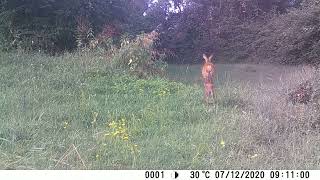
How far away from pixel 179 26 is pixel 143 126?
52.7 ft

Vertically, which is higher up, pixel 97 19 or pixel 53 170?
pixel 97 19

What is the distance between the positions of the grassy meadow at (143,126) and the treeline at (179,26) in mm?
5014

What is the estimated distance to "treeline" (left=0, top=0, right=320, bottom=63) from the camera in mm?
15750

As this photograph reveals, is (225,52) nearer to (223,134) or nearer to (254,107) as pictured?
(254,107)

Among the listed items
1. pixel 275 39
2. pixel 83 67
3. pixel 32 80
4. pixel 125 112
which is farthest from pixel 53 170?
pixel 275 39

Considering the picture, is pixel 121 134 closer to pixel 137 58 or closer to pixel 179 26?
pixel 137 58

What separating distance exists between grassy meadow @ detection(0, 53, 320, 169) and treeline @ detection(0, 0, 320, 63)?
5014 mm

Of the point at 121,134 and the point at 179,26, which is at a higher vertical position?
the point at 179,26

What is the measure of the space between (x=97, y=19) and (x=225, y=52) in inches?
273

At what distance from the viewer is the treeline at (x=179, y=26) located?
15750 mm

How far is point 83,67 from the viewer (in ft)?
39.1

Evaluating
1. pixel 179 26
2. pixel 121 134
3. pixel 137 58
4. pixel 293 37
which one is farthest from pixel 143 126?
pixel 179 26

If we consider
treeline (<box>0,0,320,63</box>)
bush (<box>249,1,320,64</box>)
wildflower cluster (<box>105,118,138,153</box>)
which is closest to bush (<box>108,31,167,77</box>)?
treeline (<box>0,0,320,63</box>)

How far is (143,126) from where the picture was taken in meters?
6.89
